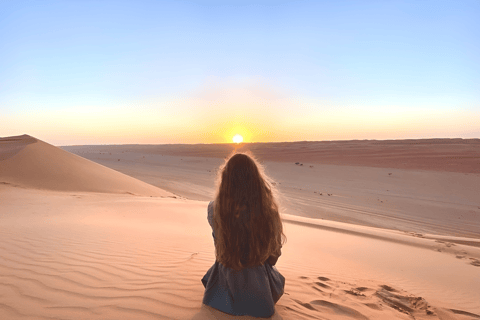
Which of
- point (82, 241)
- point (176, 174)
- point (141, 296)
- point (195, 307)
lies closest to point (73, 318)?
point (141, 296)

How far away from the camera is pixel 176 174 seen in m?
23.5

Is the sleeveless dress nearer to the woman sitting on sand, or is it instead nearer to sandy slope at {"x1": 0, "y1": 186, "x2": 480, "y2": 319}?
the woman sitting on sand

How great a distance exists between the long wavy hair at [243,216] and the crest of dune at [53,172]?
12.3 m

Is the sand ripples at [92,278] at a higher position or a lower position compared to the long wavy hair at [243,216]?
lower

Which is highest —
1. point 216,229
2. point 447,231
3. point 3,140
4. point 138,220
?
point 3,140

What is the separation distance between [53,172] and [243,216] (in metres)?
14.5

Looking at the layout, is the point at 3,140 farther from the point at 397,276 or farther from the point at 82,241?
the point at 397,276

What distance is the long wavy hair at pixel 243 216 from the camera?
2.46 metres

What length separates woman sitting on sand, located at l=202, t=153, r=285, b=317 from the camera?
2.46 metres

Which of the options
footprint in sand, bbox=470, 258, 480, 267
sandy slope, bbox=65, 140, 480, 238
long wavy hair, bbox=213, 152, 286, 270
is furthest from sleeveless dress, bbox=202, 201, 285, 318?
sandy slope, bbox=65, 140, 480, 238

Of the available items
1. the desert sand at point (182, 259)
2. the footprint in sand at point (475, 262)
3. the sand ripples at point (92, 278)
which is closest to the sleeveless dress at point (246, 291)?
the desert sand at point (182, 259)

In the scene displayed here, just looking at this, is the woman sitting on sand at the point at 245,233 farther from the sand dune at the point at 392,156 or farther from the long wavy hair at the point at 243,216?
the sand dune at the point at 392,156

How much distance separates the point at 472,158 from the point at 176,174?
31221 mm

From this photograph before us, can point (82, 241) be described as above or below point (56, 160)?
below
